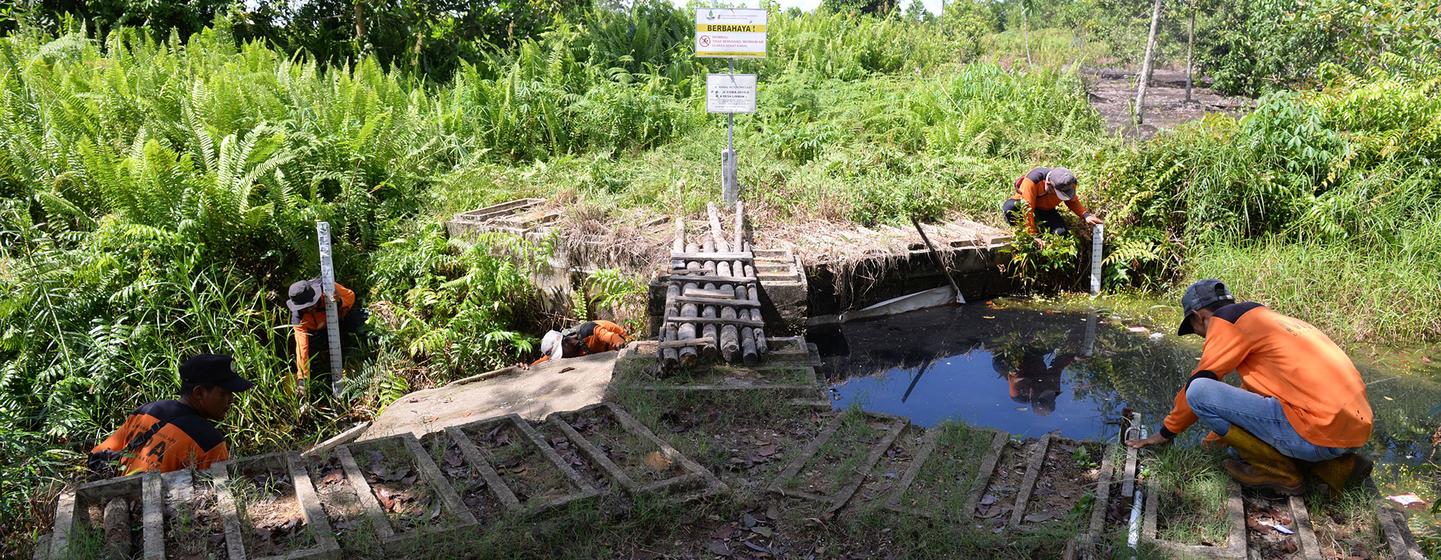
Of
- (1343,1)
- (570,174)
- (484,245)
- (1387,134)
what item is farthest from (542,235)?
(1343,1)

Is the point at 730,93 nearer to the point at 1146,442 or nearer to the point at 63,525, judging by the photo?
the point at 1146,442

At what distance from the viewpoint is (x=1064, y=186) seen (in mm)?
7957

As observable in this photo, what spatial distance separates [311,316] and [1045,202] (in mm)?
6390

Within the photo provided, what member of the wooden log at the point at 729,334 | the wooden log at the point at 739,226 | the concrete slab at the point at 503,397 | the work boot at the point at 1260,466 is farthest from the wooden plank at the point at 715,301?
the work boot at the point at 1260,466

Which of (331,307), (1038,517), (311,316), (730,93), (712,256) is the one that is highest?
(730,93)

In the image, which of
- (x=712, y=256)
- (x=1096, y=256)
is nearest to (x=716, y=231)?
(x=712, y=256)

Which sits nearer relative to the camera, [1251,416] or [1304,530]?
[1304,530]

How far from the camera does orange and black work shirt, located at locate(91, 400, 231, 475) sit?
4.50 m

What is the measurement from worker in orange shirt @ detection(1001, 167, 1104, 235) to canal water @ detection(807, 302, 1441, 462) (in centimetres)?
81

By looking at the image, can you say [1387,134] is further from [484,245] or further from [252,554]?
[252,554]

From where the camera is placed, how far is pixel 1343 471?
12.9ft

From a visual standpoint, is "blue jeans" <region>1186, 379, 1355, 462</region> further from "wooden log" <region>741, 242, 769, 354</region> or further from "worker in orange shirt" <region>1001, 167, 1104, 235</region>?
"worker in orange shirt" <region>1001, 167, 1104, 235</region>

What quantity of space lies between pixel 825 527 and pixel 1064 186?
16.9 feet

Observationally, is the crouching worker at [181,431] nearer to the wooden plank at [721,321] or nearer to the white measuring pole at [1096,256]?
the wooden plank at [721,321]
